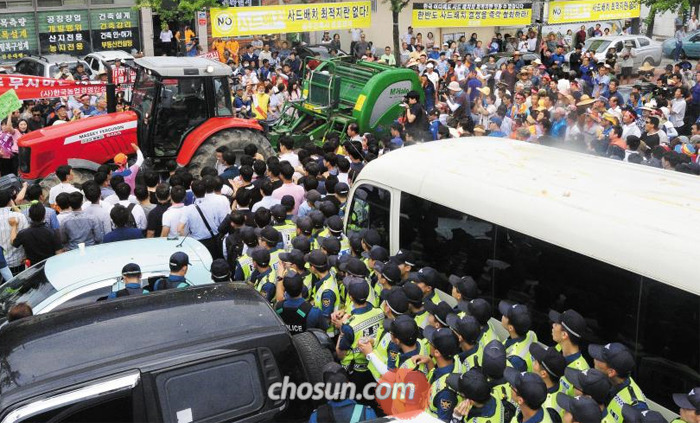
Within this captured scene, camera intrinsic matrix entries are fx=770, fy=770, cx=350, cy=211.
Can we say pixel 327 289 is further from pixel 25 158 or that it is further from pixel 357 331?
pixel 25 158

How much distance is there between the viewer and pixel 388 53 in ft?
77.1

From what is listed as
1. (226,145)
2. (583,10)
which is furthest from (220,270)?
(583,10)

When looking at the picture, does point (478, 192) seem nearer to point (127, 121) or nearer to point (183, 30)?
point (127, 121)

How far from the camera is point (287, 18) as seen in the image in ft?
71.2

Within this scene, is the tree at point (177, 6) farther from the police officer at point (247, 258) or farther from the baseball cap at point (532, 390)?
the baseball cap at point (532, 390)

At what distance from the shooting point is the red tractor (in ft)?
36.3

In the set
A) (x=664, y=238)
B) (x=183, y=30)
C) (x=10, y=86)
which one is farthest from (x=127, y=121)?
(x=183, y=30)

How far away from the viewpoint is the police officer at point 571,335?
5.22 meters

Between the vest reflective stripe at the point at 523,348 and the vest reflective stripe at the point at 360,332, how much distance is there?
1041mm

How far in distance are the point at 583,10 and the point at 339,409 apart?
24515 millimetres

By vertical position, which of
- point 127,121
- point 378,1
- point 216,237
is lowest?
point 216,237

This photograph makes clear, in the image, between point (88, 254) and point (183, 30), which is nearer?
point (88, 254)

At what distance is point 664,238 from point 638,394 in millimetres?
1036

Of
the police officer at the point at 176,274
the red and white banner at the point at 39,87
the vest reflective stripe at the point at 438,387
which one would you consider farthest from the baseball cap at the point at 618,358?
the red and white banner at the point at 39,87
